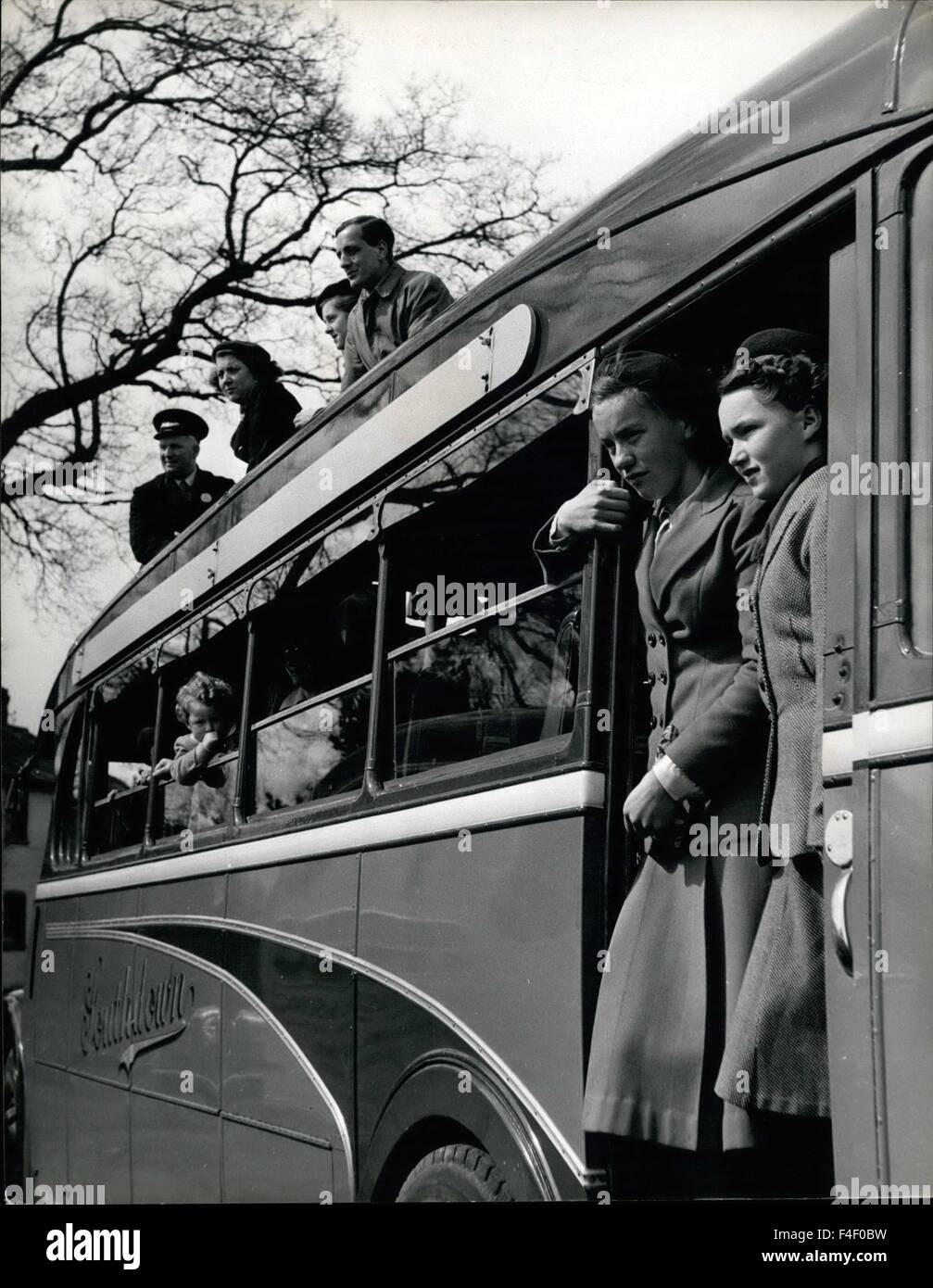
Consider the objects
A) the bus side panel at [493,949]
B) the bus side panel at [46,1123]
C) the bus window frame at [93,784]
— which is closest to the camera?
the bus side panel at [493,949]

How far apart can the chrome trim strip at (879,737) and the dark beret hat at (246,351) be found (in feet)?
10.6

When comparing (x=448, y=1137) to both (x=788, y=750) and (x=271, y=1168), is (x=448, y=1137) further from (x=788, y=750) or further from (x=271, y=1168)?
(x=788, y=750)

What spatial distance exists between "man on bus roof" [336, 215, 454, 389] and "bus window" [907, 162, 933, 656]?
2.15m

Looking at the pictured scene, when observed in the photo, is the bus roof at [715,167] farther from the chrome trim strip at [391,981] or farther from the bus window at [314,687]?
the chrome trim strip at [391,981]

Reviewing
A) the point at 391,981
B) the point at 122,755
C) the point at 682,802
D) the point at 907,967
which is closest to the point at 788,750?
the point at 682,802

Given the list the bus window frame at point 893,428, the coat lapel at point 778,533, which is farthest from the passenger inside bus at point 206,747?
the bus window frame at point 893,428

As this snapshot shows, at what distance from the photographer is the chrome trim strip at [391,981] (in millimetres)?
3461

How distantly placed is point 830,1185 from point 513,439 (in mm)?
1888

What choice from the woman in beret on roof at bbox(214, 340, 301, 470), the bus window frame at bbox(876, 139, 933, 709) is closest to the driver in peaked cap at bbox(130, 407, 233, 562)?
the woman in beret on roof at bbox(214, 340, 301, 470)

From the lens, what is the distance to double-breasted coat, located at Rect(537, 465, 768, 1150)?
3236 millimetres

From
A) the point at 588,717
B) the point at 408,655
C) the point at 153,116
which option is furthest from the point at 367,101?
the point at 588,717

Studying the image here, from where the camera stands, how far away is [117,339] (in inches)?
193

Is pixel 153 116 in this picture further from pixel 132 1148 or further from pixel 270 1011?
pixel 132 1148

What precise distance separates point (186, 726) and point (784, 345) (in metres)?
3.29
